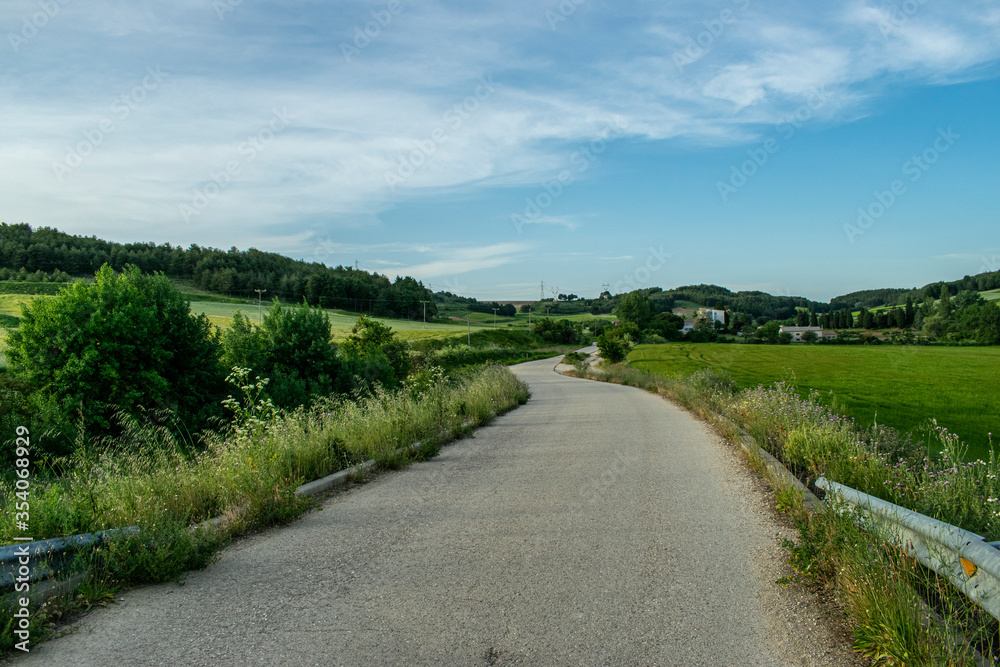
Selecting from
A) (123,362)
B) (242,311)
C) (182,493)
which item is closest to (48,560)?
(182,493)

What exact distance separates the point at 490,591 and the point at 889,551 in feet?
8.52

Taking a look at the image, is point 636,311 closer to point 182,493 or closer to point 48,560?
point 182,493

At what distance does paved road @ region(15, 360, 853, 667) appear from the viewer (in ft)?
10.2

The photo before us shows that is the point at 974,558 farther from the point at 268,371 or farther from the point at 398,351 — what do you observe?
the point at 398,351

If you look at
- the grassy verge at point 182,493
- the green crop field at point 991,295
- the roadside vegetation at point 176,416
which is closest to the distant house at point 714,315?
the green crop field at point 991,295

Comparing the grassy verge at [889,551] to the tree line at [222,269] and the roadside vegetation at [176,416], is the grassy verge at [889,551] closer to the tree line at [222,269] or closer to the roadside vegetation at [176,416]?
the roadside vegetation at [176,416]

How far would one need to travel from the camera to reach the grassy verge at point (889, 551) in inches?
111

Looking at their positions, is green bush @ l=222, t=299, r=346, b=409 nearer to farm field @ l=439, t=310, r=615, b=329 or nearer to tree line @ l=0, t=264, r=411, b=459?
tree line @ l=0, t=264, r=411, b=459

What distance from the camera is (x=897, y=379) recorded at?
45.6m

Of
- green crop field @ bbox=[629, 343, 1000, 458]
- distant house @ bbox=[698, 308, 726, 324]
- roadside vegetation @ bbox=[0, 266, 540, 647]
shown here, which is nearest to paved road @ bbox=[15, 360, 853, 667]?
roadside vegetation @ bbox=[0, 266, 540, 647]

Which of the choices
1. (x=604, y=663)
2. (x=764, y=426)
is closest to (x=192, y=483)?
(x=604, y=663)

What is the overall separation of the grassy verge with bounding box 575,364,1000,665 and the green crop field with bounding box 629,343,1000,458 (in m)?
9.75

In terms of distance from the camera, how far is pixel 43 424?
17.6 meters

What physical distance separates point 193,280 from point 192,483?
323ft
